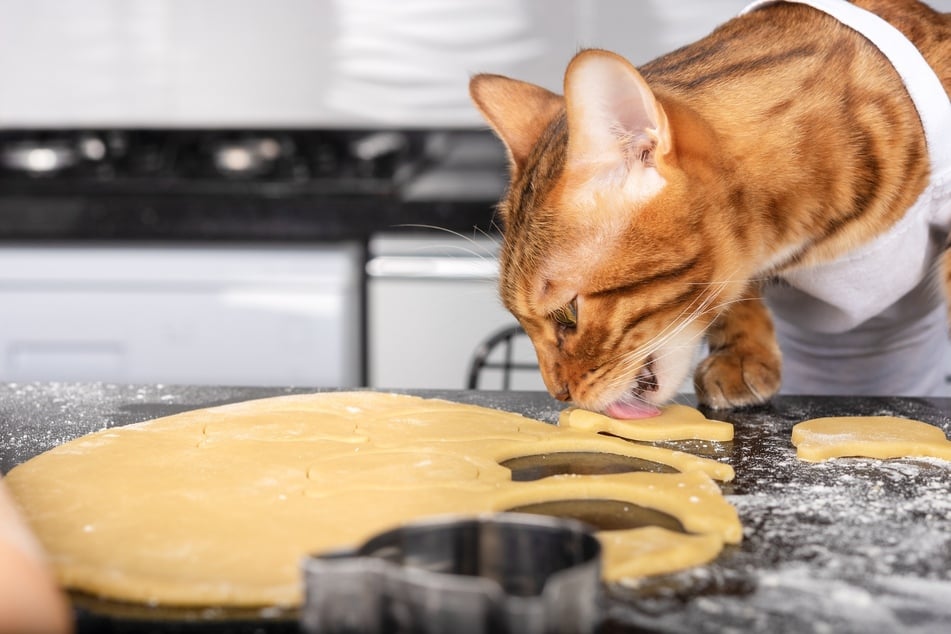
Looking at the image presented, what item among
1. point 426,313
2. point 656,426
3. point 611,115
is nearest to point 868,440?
point 656,426

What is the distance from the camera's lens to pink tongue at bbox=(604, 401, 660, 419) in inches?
43.9

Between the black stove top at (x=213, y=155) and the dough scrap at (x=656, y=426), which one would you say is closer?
the dough scrap at (x=656, y=426)

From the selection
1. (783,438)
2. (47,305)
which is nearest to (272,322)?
(47,305)

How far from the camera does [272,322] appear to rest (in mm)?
2434

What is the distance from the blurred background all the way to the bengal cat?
3.79 feet

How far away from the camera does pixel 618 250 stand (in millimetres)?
1057

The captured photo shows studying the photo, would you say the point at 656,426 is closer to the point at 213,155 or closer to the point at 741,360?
the point at 741,360

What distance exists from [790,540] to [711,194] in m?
0.44

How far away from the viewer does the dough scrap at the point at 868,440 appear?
3.25 ft

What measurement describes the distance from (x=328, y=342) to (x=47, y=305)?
73 centimetres

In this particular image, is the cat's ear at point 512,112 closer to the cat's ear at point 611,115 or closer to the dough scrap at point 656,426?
the cat's ear at point 611,115

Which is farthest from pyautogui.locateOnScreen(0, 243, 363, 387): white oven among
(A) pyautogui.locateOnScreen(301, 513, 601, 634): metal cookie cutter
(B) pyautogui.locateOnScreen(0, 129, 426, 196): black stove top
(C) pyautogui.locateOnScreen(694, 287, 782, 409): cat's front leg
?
(A) pyautogui.locateOnScreen(301, 513, 601, 634): metal cookie cutter

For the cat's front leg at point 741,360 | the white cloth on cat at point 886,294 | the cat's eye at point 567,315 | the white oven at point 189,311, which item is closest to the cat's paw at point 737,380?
the cat's front leg at point 741,360

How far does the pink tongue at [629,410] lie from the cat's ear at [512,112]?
0.34m
